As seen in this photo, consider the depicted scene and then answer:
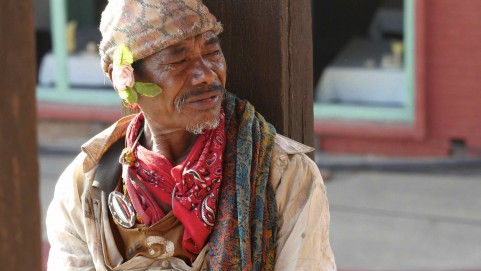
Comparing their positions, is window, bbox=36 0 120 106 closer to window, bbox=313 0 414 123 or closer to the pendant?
window, bbox=313 0 414 123

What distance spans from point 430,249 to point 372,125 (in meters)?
1.83

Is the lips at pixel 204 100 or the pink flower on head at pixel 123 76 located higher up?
the pink flower on head at pixel 123 76

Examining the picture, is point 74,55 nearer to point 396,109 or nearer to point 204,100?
point 396,109

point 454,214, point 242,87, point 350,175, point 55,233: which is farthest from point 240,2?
point 350,175

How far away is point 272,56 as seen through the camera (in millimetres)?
2713

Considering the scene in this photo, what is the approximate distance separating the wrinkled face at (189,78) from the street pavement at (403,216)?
350 centimetres

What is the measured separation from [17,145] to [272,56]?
5.37 feet

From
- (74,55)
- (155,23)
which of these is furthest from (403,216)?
(155,23)

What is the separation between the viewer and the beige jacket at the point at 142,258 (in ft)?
8.07

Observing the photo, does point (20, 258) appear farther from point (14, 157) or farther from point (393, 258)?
point (393, 258)

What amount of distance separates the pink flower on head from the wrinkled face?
4cm

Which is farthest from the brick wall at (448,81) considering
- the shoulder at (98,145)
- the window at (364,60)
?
the shoulder at (98,145)

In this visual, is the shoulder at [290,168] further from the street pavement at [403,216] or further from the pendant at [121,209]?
the street pavement at [403,216]

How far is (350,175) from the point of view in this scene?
7602mm
